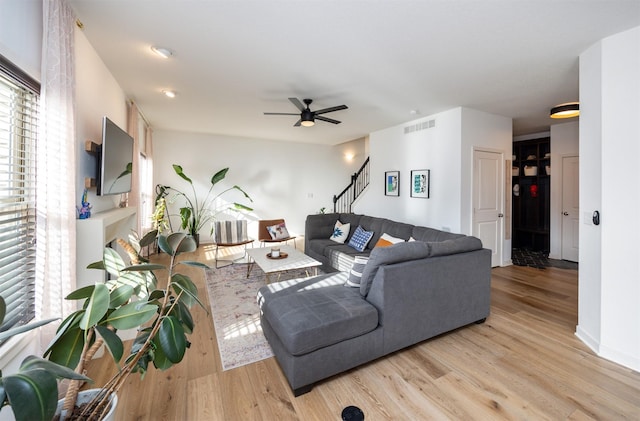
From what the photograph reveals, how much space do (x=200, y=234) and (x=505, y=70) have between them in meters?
6.47

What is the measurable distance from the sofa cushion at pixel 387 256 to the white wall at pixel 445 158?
8.02 ft

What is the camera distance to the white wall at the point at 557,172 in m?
5.13

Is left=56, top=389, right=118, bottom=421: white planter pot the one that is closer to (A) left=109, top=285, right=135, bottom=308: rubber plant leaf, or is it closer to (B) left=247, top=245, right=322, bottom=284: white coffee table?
(A) left=109, top=285, right=135, bottom=308: rubber plant leaf

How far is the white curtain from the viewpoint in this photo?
5.63 ft

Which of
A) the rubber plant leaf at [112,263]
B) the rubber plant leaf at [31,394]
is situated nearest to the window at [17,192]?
the rubber plant leaf at [112,263]

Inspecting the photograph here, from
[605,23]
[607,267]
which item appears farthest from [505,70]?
[607,267]

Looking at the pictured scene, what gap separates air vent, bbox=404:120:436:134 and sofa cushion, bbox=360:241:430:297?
3208mm

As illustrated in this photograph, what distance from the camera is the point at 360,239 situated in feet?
14.6

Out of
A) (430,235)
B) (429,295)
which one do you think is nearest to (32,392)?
(429,295)

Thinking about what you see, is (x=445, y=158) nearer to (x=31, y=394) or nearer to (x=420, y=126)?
(x=420, y=126)

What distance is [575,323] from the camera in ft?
9.09

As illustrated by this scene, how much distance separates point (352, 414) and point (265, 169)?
6238 mm

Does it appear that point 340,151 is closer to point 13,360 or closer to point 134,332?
point 134,332

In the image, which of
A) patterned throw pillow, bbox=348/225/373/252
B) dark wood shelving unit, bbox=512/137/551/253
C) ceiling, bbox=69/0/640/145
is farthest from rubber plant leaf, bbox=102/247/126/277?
dark wood shelving unit, bbox=512/137/551/253
